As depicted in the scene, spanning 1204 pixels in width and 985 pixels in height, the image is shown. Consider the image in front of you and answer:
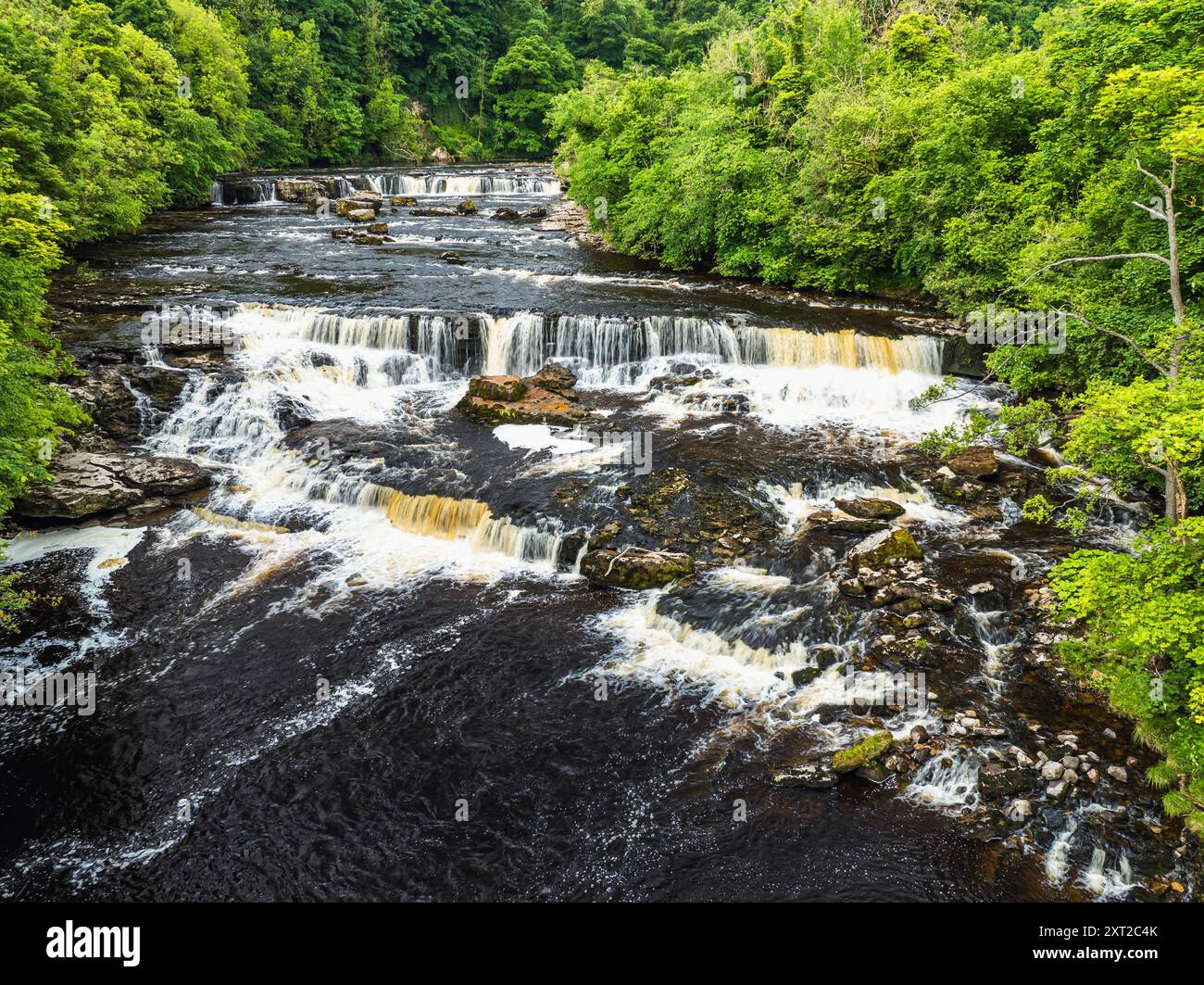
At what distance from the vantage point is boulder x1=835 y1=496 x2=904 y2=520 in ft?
43.7

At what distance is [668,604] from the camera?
37.7ft

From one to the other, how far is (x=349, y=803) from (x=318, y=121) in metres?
64.1

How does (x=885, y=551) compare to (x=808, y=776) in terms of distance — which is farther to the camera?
(x=885, y=551)

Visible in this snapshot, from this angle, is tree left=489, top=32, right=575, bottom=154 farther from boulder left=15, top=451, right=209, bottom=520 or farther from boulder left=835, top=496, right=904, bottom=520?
boulder left=835, top=496, right=904, bottom=520

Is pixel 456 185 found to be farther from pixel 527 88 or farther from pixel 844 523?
pixel 844 523

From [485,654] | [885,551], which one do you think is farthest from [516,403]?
[885,551]

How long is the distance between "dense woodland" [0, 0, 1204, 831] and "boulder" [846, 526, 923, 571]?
1.93 metres

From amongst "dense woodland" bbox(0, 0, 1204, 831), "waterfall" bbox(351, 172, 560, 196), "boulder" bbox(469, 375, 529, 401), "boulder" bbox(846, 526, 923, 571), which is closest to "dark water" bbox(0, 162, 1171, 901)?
"boulder" bbox(846, 526, 923, 571)

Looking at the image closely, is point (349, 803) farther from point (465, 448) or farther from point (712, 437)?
point (712, 437)

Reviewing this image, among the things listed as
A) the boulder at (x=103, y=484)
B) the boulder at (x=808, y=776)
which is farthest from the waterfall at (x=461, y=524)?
the boulder at (x=808, y=776)

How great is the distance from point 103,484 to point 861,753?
49.2ft

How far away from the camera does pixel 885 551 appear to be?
39.0ft

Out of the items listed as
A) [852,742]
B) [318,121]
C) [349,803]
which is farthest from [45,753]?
[318,121]

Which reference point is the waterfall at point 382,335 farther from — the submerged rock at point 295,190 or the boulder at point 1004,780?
the submerged rock at point 295,190
